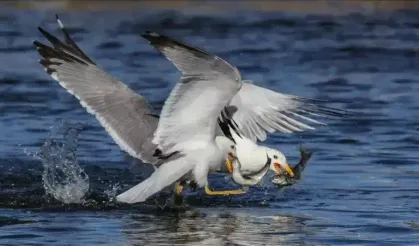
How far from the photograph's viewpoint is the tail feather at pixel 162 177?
32.7 ft

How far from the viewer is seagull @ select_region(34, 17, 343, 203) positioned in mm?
9656

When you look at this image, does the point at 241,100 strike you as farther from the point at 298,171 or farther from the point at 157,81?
the point at 157,81

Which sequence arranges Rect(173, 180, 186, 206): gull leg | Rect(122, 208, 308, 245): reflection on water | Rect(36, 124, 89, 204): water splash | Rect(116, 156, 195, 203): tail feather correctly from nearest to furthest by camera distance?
Rect(122, 208, 308, 245): reflection on water < Rect(116, 156, 195, 203): tail feather < Rect(173, 180, 186, 206): gull leg < Rect(36, 124, 89, 204): water splash

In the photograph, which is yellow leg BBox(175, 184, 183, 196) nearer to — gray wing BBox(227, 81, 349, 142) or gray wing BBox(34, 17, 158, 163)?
gray wing BBox(34, 17, 158, 163)

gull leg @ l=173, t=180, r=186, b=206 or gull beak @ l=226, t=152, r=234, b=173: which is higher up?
Result: gull beak @ l=226, t=152, r=234, b=173

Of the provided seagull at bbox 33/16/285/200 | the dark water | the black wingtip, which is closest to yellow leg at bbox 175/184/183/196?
the dark water

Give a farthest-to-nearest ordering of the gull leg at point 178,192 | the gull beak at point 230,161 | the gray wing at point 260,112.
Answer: the gray wing at point 260,112 → the gull leg at point 178,192 → the gull beak at point 230,161

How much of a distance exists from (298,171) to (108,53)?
474 inches

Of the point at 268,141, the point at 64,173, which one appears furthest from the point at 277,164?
the point at 268,141

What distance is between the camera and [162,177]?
1023 cm

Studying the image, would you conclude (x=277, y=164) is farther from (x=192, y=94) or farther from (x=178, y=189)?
(x=192, y=94)

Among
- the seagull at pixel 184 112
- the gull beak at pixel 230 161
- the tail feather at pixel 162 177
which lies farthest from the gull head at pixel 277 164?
the tail feather at pixel 162 177

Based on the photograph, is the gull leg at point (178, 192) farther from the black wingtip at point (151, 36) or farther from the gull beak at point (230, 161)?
the black wingtip at point (151, 36)

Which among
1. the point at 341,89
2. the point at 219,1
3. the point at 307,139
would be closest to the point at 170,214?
the point at 307,139
